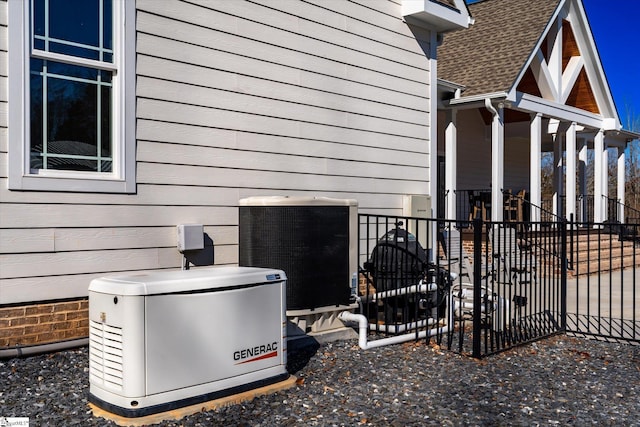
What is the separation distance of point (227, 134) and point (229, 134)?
26 mm

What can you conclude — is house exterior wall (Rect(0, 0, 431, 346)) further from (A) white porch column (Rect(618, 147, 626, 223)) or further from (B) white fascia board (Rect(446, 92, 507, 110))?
(A) white porch column (Rect(618, 147, 626, 223))

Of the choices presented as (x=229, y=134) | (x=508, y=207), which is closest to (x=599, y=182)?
(x=508, y=207)

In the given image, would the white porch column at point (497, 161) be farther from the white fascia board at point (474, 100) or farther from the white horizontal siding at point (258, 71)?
the white horizontal siding at point (258, 71)

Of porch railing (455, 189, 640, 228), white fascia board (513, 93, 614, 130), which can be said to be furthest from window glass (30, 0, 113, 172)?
white fascia board (513, 93, 614, 130)

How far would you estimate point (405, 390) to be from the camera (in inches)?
162

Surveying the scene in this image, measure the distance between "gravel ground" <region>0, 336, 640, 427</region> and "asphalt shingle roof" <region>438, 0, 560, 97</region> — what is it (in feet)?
22.9

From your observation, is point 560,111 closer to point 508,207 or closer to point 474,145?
point 508,207

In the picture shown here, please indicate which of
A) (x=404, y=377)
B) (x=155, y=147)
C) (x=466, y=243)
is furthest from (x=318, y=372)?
(x=466, y=243)

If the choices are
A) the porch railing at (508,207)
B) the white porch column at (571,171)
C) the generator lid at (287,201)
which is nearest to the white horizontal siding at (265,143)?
the generator lid at (287,201)

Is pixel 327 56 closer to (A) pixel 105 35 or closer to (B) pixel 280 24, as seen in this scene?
(B) pixel 280 24

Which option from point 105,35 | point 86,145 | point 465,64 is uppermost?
point 465,64

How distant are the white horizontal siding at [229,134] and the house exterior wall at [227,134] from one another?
12mm

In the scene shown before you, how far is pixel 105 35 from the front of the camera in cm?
493

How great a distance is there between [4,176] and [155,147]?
1.26m
